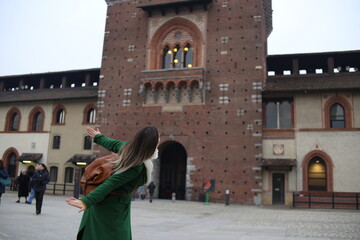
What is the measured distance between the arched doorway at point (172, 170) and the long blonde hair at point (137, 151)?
25.2 meters

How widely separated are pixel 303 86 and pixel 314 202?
8.60m

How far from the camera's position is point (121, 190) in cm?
345

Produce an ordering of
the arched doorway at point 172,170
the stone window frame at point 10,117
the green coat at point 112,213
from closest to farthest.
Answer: the green coat at point 112,213
the arched doorway at point 172,170
the stone window frame at point 10,117

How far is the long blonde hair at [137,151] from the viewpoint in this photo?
339 cm

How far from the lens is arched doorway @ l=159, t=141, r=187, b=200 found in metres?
28.9

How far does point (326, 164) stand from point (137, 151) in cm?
2413

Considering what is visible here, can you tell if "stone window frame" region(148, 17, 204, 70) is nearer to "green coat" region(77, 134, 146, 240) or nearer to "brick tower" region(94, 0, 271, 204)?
"brick tower" region(94, 0, 271, 204)

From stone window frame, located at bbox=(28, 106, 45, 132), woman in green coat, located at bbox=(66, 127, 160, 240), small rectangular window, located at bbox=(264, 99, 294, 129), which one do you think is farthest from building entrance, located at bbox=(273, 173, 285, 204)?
woman in green coat, located at bbox=(66, 127, 160, 240)

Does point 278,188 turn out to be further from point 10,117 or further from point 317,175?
point 10,117

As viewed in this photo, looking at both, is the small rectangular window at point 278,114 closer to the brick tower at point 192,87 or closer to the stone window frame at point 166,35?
the brick tower at point 192,87

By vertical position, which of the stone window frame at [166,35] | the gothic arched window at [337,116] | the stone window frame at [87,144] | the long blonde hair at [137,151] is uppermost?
the stone window frame at [166,35]

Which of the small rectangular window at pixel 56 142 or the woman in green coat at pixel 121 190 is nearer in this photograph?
the woman in green coat at pixel 121 190

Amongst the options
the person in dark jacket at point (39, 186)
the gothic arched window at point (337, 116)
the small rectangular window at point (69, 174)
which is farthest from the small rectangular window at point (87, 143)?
the gothic arched window at point (337, 116)

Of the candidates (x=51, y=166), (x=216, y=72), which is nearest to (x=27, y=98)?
(x=51, y=166)
